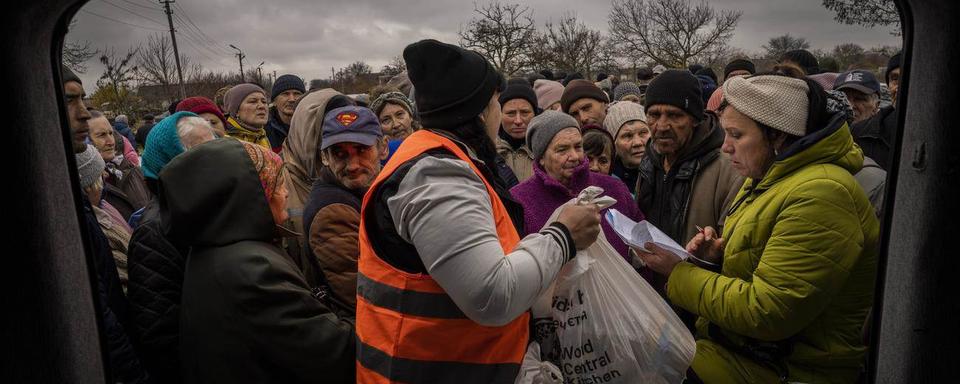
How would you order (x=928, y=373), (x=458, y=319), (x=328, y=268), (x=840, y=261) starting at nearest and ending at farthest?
(x=928, y=373) < (x=458, y=319) < (x=840, y=261) < (x=328, y=268)

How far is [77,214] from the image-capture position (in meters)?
1.18

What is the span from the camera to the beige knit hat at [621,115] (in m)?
4.19

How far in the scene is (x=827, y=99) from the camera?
2061 millimetres

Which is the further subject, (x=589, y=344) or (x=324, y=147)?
(x=324, y=147)

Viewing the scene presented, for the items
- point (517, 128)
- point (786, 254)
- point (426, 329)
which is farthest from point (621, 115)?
point (426, 329)

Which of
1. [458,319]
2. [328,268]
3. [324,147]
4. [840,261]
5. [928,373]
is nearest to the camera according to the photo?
[928,373]

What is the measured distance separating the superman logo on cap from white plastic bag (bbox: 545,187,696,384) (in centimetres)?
146

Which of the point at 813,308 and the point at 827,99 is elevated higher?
the point at 827,99

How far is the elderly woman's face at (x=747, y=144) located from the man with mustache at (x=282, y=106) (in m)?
4.35

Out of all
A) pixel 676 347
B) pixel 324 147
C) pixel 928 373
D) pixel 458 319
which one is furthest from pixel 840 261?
pixel 324 147

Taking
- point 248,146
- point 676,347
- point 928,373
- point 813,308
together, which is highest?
point 248,146

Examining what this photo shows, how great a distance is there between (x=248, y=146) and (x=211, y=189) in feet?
0.83

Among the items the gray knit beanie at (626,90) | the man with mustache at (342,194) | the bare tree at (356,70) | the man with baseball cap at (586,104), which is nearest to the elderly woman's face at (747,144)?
the man with mustache at (342,194)

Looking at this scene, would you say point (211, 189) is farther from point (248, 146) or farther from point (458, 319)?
point (458, 319)
